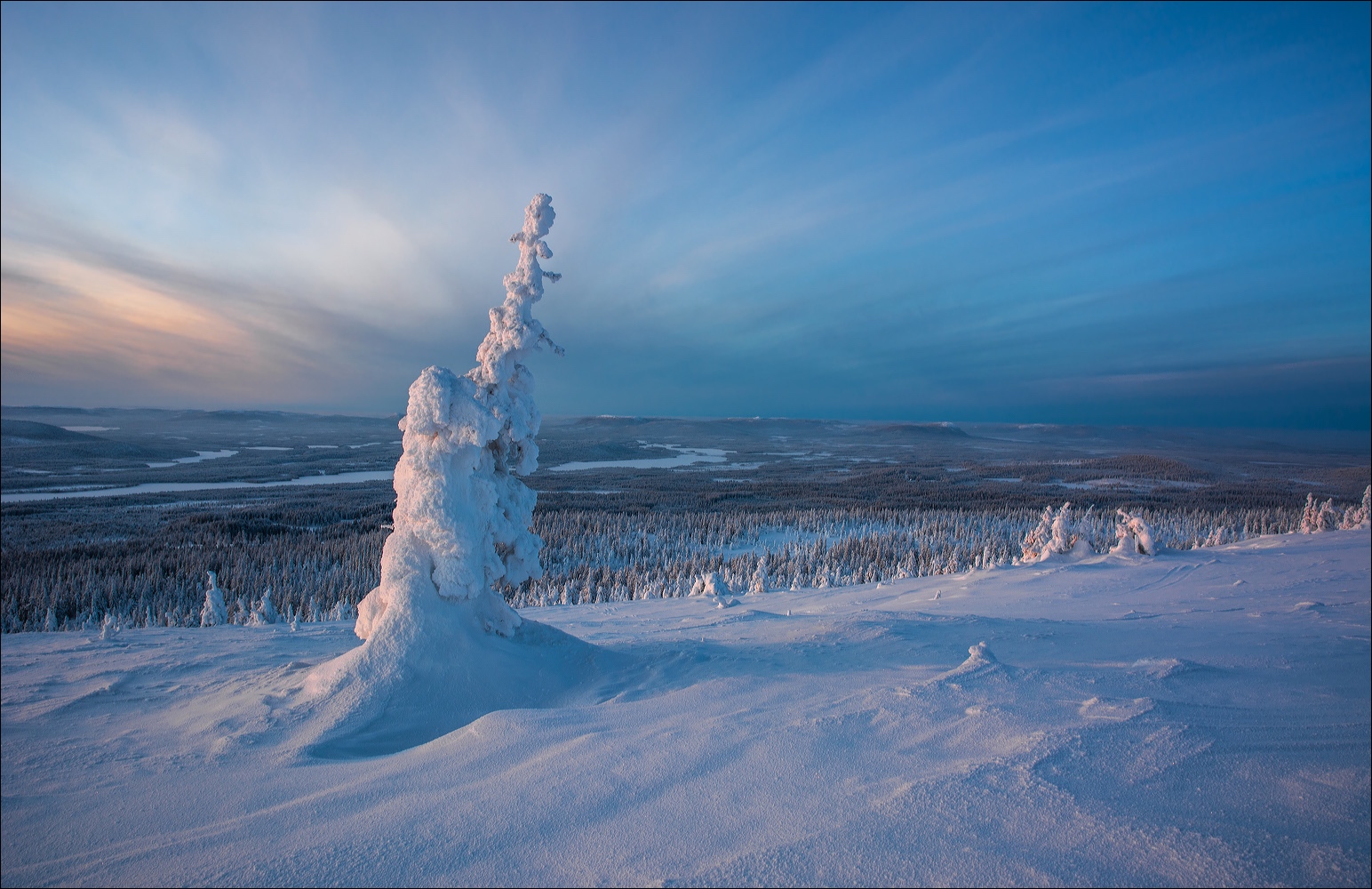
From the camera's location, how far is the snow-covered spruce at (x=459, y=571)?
418 centimetres

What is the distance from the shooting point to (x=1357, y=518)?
959cm

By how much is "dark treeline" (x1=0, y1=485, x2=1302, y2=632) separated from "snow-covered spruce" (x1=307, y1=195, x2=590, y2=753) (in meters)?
3.31

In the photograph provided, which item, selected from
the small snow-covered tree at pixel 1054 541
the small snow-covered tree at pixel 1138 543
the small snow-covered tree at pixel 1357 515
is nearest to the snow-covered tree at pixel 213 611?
the small snow-covered tree at pixel 1054 541

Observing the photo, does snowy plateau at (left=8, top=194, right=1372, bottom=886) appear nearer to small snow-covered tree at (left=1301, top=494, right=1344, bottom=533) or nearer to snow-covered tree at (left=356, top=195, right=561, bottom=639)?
snow-covered tree at (left=356, top=195, right=561, bottom=639)

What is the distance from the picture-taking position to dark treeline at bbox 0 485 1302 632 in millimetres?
10359

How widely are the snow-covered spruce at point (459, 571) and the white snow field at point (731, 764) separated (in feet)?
0.21

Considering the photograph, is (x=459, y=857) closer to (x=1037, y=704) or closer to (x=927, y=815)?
(x=927, y=815)

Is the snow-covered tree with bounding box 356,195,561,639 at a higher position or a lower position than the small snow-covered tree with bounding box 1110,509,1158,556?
higher

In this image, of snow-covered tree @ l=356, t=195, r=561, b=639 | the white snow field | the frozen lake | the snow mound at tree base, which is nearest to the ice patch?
the frozen lake

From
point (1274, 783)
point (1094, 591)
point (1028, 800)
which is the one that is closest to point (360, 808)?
point (1028, 800)

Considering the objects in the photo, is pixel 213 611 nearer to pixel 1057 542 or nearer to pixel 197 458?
pixel 1057 542

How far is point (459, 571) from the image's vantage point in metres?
5.05

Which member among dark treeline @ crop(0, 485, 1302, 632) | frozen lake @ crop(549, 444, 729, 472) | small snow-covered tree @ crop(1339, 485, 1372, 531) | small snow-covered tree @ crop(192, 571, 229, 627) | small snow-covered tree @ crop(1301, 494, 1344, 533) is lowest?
dark treeline @ crop(0, 485, 1302, 632)

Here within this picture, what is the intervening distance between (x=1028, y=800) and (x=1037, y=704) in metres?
1.29
